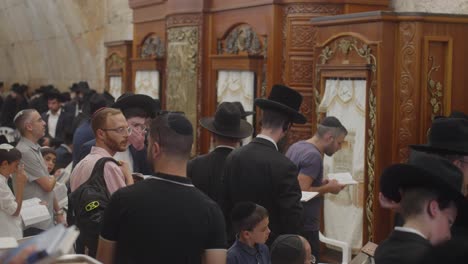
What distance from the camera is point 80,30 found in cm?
2055

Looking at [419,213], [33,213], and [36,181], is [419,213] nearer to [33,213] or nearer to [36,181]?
[33,213]

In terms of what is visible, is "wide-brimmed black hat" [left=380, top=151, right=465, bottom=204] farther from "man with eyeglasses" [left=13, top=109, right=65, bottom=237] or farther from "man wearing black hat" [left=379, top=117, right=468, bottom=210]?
A: "man with eyeglasses" [left=13, top=109, right=65, bottom=237]

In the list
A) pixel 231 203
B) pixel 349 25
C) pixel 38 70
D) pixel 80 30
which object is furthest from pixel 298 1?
pixel 38 70

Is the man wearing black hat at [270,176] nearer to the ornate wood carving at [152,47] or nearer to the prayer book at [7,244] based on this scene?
the prayer book at [7,244]

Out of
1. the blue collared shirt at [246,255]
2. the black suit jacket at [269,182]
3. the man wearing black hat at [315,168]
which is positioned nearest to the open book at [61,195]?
the man wearing black hat at [315,168]

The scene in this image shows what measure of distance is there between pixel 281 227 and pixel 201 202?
1716 millimetres

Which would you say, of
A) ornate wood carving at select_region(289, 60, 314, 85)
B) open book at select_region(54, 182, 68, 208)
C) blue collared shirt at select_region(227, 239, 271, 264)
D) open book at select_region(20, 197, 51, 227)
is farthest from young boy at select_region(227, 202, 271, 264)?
ornate wood carving at select_region(289, 60, 314, 85)

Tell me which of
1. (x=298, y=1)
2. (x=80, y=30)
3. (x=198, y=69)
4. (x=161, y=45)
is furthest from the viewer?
(x=80, y=30)

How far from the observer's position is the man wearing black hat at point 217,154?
591cm

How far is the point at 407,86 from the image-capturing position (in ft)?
26.7

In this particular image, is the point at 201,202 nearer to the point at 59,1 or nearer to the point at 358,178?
the point at 358,178

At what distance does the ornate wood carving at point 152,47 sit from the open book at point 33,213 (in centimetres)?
625

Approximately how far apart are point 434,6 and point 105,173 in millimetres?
5983

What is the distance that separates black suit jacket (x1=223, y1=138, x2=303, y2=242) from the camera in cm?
545
